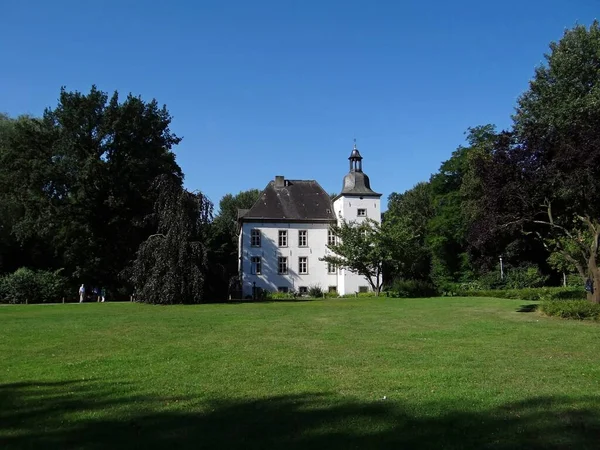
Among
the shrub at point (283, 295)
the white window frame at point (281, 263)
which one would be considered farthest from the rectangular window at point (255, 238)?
the shrub at point (283, 295)

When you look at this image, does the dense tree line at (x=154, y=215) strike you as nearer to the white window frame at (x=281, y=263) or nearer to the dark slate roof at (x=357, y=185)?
the dark slate roof at (x=357, y=185)

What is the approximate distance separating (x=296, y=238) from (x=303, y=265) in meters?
2.57

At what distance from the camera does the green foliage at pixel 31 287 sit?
1341 inches

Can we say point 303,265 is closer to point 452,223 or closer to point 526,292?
point 452,223

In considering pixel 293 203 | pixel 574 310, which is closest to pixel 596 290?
pixel 574 310

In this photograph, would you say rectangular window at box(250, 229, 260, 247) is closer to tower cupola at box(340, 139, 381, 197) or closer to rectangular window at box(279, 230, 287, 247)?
rectangular window at box(279, 230, 287, 247)

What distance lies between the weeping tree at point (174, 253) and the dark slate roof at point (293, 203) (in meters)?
15.3

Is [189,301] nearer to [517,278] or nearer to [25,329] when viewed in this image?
[25,329]

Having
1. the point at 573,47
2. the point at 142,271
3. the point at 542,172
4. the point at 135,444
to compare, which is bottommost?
the point at 135,444

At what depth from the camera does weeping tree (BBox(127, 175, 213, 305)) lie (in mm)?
28703

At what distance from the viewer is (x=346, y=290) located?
45.9 meters

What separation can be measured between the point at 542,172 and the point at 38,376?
52.8ft

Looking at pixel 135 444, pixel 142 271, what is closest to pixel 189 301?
pixel 142 271

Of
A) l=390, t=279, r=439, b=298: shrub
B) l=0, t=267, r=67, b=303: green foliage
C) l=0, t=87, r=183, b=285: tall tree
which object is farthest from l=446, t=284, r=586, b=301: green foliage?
l=0, t=267, r=67, b=303: green foliage
